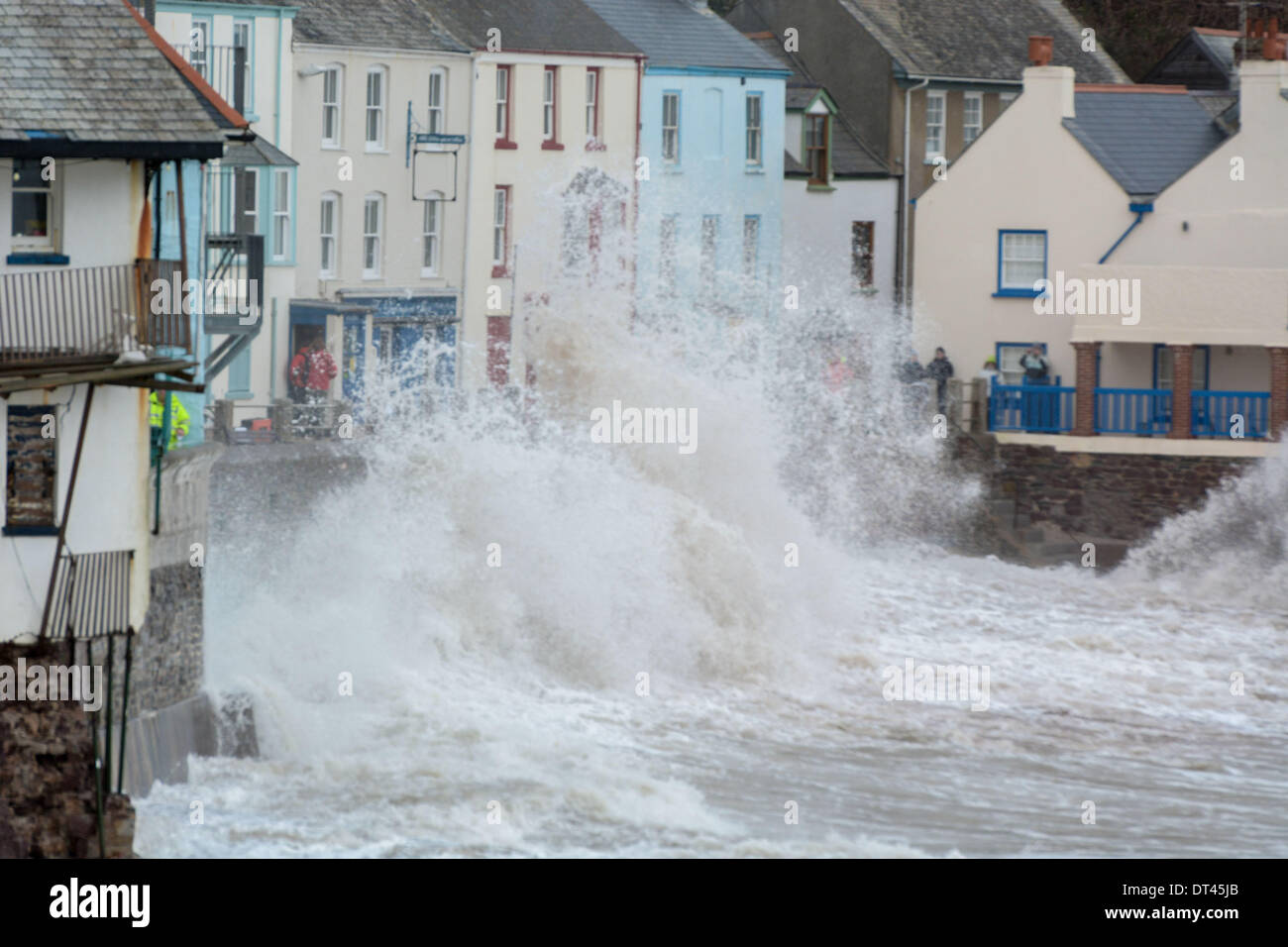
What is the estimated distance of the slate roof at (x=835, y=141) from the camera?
5784 cm

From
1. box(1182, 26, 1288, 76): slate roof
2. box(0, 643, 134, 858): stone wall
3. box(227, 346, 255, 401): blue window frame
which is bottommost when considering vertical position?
box(0, 643, 134, 858): stone wall

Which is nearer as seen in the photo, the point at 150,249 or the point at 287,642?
the point at 150,249

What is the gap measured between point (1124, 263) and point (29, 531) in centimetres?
2944

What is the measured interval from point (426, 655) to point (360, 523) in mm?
3858

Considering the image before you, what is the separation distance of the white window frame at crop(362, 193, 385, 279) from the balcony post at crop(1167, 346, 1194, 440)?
51.0 ft

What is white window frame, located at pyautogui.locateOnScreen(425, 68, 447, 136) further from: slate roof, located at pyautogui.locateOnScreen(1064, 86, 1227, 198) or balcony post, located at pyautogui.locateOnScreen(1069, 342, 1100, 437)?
balcony post, located at pyautogui.locateOnScreen(1069, 342, 1100, 437)

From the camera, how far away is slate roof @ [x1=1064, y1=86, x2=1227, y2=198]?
48031 millimetres

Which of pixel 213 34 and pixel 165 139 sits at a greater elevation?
pixel 213 34

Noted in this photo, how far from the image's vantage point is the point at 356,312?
47.8 meters

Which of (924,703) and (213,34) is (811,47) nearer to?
(213,34)

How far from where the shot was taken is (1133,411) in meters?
44.9

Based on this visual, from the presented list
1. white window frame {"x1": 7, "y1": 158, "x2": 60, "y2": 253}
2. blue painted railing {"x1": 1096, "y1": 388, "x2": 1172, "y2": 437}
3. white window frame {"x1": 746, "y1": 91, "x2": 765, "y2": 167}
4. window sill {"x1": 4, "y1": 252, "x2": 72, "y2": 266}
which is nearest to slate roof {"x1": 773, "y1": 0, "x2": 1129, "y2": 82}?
white window frame {"x1": 746, "y1": 91, "x2": 765, "y2": 167}

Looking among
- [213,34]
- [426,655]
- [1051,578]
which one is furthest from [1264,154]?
[426,655]

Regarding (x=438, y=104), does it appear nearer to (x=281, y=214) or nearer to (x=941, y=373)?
(x=281, y=214)
